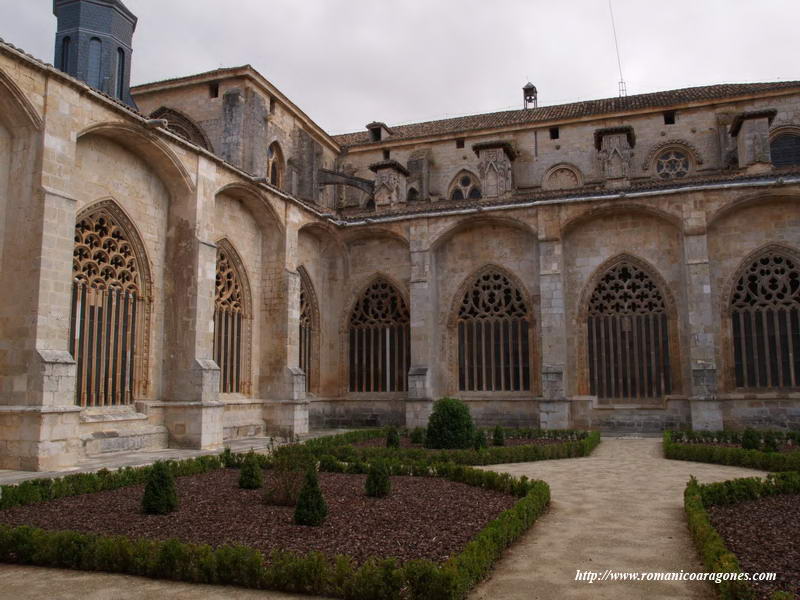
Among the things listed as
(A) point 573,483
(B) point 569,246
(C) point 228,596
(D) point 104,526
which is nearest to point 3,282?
(D) point 104,526

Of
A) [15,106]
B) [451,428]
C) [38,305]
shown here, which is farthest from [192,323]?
[451,428]

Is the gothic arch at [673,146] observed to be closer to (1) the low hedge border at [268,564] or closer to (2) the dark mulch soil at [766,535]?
(2) the dark mulch soil at [766,535]

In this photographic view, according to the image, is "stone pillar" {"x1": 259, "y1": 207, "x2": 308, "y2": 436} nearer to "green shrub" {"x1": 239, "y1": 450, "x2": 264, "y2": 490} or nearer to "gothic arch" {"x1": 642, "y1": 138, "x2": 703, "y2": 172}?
"green shrub" {"x1": 239, "y1": 450, "x2": 264, "y2": 490}

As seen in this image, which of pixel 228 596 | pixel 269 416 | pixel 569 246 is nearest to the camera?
pixel 228 596

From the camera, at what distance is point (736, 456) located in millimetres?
12234

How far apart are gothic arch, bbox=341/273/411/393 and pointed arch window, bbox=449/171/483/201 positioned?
20.4 feet

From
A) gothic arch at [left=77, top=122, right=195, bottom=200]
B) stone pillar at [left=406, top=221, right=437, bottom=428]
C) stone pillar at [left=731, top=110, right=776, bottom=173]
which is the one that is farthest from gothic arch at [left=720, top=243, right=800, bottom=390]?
gothic arch at [left=77, top=122, right=195, bottom=200]

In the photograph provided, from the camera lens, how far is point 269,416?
18.6 metres

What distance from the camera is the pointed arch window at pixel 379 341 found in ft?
Answer: 73.4

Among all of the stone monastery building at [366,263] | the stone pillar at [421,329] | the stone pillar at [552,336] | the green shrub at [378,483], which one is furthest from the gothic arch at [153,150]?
the stone pillar at [552,336]

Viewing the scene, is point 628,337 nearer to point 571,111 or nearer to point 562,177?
point 562,177

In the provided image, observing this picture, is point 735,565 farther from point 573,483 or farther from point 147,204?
point 147,204

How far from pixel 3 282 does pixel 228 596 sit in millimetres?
9091

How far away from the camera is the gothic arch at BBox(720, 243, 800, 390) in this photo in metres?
18.2
